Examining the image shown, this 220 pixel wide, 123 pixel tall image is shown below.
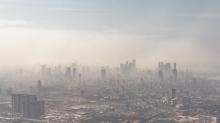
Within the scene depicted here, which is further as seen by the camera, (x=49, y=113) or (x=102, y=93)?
(x=102, y=93)

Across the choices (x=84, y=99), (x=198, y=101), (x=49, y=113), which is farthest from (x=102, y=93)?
(x=49, y=113)

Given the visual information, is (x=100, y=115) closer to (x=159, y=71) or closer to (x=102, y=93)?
(x=102, y=93)

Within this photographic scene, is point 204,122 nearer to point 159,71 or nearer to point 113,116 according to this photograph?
point 113,116

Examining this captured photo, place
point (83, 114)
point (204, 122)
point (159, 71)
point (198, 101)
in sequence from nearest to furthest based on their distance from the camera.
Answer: point (204, 122) → point (83, 114) → point (198, 101) → point (159, 71)

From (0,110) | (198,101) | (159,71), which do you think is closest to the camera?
(0,110)

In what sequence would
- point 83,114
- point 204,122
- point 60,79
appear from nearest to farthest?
point 204,122 < point 83,114 < point 60,79

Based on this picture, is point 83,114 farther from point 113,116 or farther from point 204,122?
point 204,122

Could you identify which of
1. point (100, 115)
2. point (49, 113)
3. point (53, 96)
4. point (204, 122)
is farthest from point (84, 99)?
point (204, 122)

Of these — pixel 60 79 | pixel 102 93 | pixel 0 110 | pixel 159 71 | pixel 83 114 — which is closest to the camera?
pixel 83 114

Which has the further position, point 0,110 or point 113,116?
point 0,110
